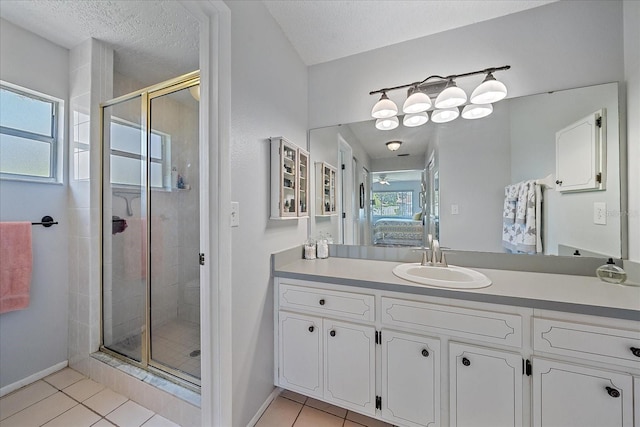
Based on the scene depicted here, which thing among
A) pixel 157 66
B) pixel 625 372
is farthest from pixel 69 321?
pixel 625 372

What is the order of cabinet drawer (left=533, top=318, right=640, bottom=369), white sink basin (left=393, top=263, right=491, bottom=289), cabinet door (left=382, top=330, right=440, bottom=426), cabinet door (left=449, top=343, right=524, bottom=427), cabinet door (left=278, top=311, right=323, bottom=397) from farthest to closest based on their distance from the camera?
cabinet door (left=278, top=311, right=323, bottom=397)
white sink basin (left=393, top=263, right=491, bottom=289)
cabinet door (left=382, top=330, right=440, bottom=426)
cabinet door (left=449, top=343, right=524, bottom=427)
cabinet drawer (left=533, top=318, right=640, bottom=369)

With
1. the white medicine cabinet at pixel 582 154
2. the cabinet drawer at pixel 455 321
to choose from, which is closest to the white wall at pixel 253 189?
the cabinet drawer at pixel 455 321

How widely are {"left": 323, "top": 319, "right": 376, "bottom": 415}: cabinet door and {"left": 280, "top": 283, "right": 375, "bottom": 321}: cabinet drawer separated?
0.20 feet

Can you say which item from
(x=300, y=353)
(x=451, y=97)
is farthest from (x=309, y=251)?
(x=451, y=97)

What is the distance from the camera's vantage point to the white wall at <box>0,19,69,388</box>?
158cm

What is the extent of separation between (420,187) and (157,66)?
2.42 m

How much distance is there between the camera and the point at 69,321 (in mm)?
1859

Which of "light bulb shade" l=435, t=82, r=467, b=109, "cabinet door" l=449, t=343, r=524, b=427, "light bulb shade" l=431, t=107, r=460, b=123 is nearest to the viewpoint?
"cabinet door" l=449, t=343, r=524, b=427

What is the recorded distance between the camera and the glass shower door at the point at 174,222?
1.86 metres

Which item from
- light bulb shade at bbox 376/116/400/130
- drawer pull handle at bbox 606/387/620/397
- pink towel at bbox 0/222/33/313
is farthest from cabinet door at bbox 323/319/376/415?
pink towel at bbox 0/222/33/313

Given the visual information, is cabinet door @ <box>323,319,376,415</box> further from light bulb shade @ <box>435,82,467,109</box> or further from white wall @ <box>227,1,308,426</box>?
light bulb shade @ <box>435,82,467,109</box>

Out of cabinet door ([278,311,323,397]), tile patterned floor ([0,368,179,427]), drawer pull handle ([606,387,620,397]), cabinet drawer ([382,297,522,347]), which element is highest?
cabinet drawer ([382,297,522,347])

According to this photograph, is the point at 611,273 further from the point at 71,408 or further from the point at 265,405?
the point at 71,408

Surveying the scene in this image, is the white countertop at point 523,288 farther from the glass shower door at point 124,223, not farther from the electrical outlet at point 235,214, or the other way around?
the glass shower door at point 124,223
